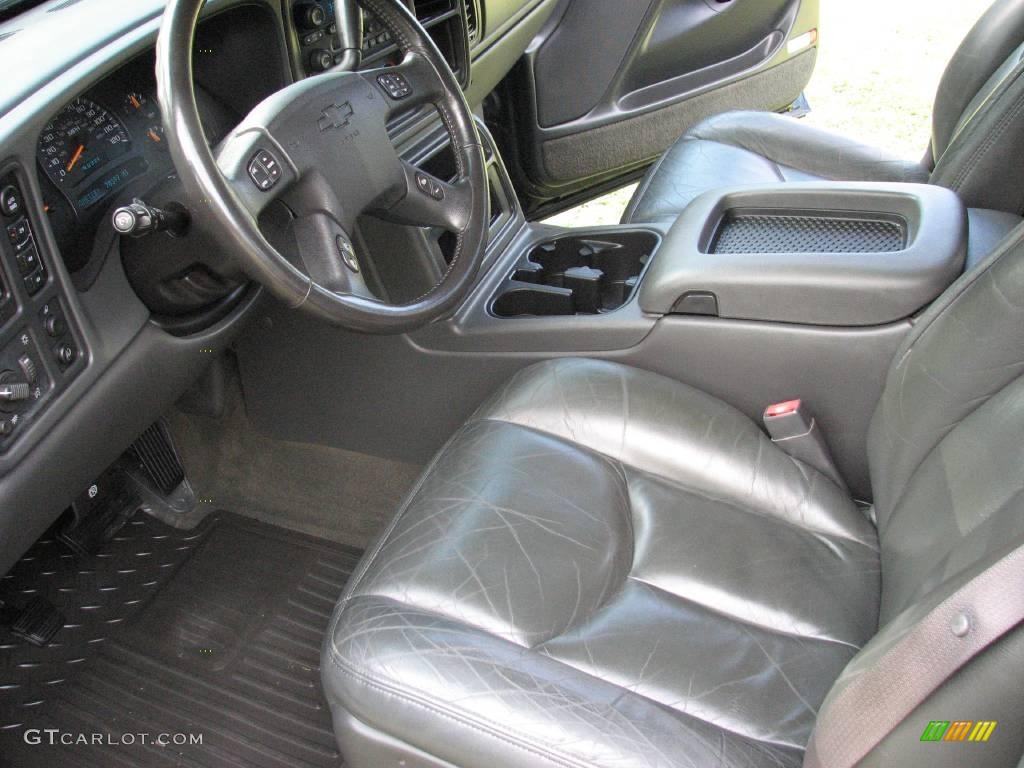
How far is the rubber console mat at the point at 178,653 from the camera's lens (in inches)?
57.4

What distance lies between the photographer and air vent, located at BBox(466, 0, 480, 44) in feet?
6.06

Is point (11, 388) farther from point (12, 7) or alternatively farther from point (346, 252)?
point (12, 7)

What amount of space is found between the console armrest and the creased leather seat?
0.37 feet

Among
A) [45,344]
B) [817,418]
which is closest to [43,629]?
[45,344]

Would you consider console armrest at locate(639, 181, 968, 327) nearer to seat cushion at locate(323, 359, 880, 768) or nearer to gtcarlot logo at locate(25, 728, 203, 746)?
seat cushion at locate(323, 359, 880, 768)

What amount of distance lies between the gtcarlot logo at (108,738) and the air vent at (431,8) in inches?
48.9

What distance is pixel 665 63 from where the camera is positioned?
248cm

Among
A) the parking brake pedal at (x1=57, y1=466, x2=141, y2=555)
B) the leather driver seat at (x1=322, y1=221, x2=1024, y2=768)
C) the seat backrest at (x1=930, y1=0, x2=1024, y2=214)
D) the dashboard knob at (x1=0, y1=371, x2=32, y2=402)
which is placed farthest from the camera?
the parking brake pedal at (x1=57, y1=466, x2=141, y2=555)

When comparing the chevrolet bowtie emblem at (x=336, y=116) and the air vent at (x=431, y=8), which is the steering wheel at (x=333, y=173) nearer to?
the chevrolet bowtie emblem at (x=336, y=116)

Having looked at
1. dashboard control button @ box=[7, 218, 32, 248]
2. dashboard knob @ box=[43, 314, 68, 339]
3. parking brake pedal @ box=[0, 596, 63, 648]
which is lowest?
parking brake pedal @ box=[0, 596, 63, 648]

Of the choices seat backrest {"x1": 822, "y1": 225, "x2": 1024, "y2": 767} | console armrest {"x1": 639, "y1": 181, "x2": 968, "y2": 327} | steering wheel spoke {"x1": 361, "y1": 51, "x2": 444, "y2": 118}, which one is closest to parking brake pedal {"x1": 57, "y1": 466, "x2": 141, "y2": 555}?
steering wheel spoke {"x1": 361, "y1": 51, "x2": 444, "y2": 118}

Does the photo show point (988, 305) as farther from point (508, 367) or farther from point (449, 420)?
point (449, 420)

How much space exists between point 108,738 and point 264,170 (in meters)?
0.94

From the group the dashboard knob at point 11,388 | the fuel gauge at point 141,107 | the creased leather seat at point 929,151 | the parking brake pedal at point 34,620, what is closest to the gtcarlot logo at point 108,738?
the parking brake pedal at point 34,620
